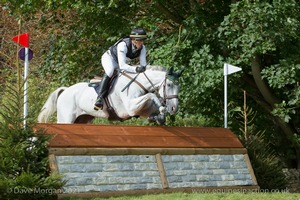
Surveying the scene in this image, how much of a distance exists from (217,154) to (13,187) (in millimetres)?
3322

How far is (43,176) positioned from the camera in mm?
7145

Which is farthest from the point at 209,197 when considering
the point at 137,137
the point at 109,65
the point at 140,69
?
the point at 109,65

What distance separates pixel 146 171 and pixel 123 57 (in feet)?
5.98

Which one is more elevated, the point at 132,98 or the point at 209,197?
the point at 132,98

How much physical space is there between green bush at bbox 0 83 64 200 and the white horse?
2.60 feet

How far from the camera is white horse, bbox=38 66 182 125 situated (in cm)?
855

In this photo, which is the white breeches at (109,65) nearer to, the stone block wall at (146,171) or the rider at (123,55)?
the rider at (123,55)

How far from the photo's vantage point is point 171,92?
27.9 feet

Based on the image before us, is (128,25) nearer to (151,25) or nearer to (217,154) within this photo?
(151,25)

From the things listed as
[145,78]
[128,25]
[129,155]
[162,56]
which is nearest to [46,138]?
[129,155]

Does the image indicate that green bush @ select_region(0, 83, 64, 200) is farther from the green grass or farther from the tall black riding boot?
the tall black riding boot

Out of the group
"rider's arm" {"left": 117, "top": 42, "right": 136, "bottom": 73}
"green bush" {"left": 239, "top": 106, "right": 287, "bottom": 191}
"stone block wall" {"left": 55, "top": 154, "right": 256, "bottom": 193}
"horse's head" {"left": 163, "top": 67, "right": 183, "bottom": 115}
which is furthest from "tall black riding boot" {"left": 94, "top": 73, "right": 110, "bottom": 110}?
"green bush" {"left": 239, "top": 106, "right": 287, "bottom": 191}

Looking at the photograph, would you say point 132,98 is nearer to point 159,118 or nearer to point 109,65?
point 159,118

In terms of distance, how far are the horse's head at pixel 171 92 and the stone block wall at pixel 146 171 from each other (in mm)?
654
